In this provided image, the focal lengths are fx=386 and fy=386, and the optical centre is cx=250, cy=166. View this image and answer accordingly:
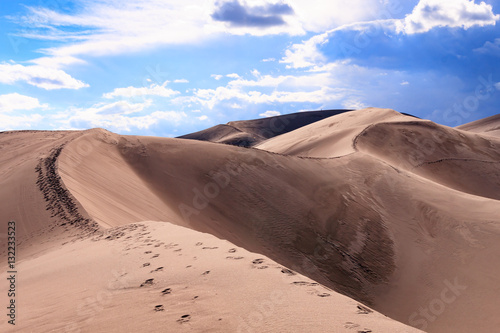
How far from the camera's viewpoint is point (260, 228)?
1227cm

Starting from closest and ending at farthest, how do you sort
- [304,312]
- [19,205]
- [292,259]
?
[304,312] < [19,205] < [292,259]

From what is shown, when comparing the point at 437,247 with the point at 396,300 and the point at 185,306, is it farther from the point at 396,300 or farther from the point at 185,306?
the point at 185,306

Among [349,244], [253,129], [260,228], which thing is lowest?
[349,244]

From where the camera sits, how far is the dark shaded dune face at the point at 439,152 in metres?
22.4

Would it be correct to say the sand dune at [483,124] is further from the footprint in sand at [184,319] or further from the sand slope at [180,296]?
the footprint in sand at [184,319]

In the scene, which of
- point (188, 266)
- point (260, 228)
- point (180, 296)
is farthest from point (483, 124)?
point (180, 296)

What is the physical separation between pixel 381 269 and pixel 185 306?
30.1 feet

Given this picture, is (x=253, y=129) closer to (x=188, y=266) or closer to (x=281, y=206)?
(x=281, y=206)

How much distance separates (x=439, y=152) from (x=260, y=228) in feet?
58.5

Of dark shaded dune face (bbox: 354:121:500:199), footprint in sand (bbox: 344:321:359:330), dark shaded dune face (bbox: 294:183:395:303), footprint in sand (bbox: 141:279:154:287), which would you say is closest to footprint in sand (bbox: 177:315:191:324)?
footprint in sand (bbox: 141:279:154:287)

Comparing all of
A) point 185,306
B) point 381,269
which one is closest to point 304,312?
point 185,306

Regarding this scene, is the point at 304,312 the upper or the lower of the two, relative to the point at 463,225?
upper

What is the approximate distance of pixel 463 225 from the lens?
516 inches

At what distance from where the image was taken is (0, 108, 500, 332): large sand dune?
160 inches
